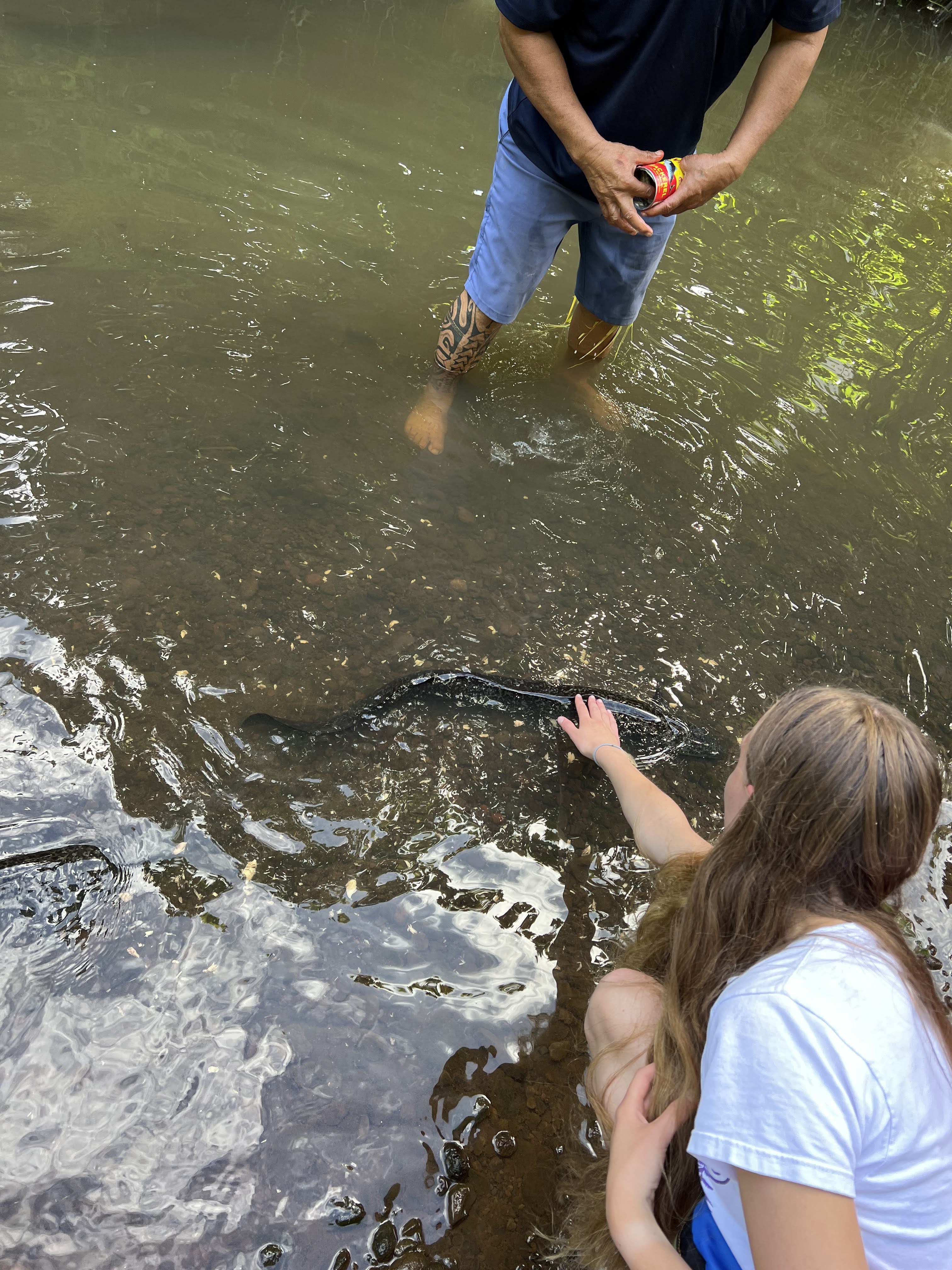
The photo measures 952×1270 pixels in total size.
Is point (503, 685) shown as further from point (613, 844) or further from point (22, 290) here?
point (22, 290)

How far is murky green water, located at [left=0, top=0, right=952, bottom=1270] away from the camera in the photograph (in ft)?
5.73

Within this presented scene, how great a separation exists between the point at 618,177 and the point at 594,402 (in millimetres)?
1239

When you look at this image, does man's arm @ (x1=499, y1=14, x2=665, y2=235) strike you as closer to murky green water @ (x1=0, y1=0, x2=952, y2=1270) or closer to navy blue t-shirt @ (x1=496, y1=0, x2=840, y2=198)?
navy blue t-shirt @ (x1=496, y1=0, x2=840, y2=198)

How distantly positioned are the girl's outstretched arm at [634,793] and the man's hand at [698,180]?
5.28ft

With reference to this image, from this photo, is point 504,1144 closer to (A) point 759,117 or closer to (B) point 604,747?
(B) point 604,747

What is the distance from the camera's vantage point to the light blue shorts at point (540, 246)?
2924 millimetres

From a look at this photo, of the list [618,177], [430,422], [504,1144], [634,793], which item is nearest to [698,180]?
[618,177]

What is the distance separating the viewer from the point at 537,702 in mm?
2645

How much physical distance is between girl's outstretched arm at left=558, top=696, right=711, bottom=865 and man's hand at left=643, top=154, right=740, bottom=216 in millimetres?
1610

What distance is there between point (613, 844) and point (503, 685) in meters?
0.60

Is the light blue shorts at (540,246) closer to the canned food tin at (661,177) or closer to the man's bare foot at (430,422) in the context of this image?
the canned food tin at (661,177)

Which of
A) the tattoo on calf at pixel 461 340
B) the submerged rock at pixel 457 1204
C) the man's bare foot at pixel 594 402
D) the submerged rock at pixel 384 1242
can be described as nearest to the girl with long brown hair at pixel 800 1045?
the submerged rock at pixel 457 1204

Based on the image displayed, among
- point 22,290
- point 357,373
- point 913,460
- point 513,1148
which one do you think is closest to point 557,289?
point 357,373

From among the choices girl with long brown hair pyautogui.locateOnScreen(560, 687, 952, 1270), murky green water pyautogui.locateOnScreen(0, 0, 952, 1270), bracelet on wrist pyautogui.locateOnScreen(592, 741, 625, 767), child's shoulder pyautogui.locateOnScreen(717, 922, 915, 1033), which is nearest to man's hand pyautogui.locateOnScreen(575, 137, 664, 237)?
murky green water pyautogui.locateOnScreen(0, 0, 952, 1270)
